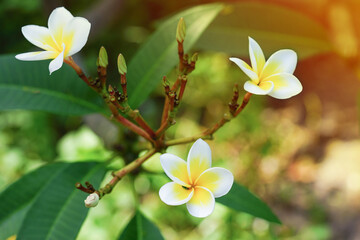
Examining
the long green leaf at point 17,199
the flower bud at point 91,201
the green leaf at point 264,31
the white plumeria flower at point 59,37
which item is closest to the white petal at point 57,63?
the white plumeria flower at point 59,37

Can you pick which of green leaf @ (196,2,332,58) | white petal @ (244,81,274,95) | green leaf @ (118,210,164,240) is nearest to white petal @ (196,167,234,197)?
white petal @ (244,81,274,95)

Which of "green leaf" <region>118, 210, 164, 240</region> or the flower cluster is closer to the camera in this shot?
the flower cluster

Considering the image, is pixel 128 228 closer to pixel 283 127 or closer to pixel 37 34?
pixel 37 34

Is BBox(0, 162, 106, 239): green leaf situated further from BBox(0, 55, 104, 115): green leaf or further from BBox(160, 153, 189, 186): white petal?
BBox(160, 153, 189, 186): white petal

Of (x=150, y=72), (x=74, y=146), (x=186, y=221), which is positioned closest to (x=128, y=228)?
(x=150, y=72)

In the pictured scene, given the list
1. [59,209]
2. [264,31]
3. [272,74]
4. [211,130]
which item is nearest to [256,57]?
[272,74]

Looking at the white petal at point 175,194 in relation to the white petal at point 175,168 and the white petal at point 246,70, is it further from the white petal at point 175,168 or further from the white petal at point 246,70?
the white petal at point 246,70
